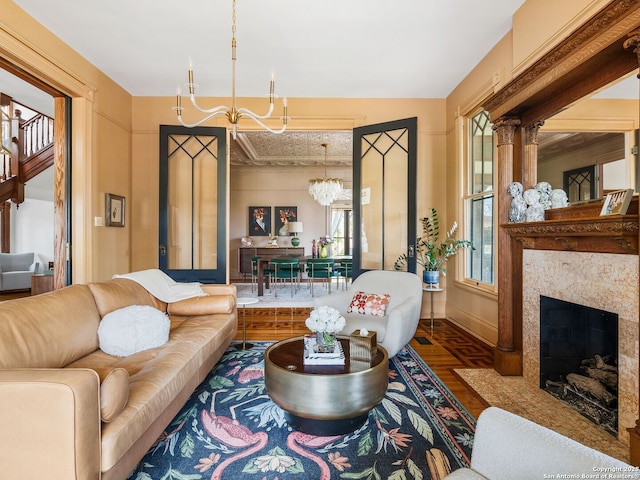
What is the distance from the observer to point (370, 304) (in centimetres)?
327

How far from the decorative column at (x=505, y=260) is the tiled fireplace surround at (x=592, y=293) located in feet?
0.35

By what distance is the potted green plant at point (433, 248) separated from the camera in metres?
4.15

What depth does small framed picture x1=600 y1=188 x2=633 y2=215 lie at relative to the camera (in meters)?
1.79

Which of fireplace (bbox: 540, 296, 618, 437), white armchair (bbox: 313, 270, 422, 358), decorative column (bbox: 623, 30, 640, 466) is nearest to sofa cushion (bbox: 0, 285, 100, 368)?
white armchair (bbox: 313, 270, 422, 358)

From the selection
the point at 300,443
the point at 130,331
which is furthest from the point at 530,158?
the point at 130,331

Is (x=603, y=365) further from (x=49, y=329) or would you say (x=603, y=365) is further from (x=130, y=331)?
(x=49, y=329)

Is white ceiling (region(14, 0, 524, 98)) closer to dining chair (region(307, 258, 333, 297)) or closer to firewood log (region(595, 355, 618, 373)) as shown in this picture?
firewood log (region(595, 355, 618, 373))

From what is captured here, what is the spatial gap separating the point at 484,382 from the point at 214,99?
4.74m

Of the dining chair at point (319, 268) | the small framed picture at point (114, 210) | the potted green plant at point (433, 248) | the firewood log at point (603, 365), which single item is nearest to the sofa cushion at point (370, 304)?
the potted green plant at point (433, 248)

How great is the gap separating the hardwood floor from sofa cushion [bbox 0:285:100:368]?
1911mm

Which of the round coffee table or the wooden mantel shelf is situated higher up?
the wooden mantel shelf

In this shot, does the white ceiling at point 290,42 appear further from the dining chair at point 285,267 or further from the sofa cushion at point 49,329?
the dining chair at point 285,267

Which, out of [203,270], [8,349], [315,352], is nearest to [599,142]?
[315,352]

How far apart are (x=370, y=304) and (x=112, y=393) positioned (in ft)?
7.67
